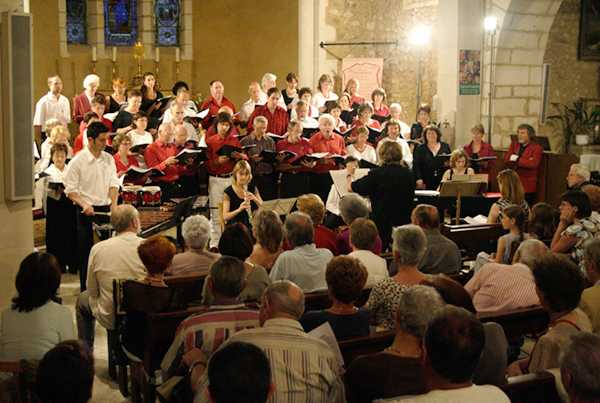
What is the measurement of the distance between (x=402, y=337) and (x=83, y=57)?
36.3 ft

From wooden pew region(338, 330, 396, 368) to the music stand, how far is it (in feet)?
14.1

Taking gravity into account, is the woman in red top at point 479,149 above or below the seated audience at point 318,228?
above

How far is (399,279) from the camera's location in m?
4.12

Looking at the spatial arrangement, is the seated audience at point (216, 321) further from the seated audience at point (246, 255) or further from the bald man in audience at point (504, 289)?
the bald man in audience at point (504, 289)

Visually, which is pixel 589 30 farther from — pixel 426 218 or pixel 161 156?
pixel 426 218

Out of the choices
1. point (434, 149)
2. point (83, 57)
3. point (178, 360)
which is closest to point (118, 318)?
point (178, 360)

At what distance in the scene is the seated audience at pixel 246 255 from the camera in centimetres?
415

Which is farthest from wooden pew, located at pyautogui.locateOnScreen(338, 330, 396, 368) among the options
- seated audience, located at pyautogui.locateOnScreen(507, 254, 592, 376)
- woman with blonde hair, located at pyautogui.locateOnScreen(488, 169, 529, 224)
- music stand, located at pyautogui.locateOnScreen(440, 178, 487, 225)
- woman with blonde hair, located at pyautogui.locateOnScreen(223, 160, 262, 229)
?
music stand, located at pyautogui.locateOnScreen(440, 178, 487, 225)

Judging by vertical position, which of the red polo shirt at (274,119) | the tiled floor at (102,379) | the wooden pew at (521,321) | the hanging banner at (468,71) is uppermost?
the hanging banner at (468,71)

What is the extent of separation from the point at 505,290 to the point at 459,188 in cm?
347

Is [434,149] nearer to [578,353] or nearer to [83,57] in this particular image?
[83,57]

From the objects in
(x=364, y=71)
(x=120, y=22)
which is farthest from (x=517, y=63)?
(x=120, y=22)

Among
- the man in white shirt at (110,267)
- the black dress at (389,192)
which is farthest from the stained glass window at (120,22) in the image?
the man in white shirt at (110,267)

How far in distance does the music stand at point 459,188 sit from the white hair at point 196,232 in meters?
3.51
